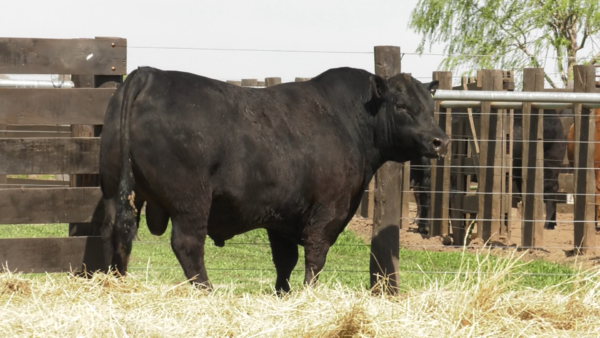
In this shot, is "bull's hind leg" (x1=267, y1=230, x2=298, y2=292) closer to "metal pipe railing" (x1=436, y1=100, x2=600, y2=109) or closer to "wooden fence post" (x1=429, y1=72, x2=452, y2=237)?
"metal pipe railing" (x1=436, y1=100, x2=600, y2=109)

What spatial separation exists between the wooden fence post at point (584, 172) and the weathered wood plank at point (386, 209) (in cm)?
298

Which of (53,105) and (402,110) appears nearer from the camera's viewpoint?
(53,105)

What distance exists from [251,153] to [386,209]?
65.5 inches

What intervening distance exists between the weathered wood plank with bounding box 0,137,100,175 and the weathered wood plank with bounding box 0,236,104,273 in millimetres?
534

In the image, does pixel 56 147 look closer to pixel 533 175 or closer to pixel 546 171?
pixel 533 175

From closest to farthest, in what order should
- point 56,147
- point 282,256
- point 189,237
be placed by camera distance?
point 189,237
point 56,147
point 282,256

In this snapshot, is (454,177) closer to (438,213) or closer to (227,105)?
(438,213)

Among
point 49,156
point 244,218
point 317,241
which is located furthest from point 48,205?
point 317,241

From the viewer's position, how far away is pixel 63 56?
21.2 ft

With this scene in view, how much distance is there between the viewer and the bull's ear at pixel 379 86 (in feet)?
21.3

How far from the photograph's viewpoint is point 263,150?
5793 millimetres

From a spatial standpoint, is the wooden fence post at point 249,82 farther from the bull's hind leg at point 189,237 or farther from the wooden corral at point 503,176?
the bull's hind leg at point 189,237

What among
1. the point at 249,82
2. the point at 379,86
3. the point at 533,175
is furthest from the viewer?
the point at 249,82

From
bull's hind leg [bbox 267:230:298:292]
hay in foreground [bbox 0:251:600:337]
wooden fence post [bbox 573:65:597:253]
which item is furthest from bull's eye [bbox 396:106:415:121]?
wooden fence post [bbox 573:65:597:253]
